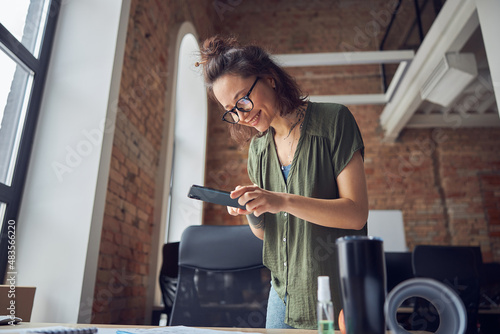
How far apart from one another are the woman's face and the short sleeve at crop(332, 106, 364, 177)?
0.76 ft

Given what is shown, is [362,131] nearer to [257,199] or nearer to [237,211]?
[237,211]

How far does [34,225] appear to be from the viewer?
6.04 feet

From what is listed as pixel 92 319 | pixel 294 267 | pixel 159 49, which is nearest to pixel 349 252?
pixel 294 267

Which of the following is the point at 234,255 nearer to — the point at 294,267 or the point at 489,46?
the point at 294,267

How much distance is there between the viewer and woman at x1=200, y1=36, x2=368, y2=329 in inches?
38.7

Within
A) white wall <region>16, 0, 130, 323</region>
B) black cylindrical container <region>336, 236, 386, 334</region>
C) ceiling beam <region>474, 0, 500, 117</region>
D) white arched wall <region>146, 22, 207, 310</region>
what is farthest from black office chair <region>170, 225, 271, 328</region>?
white arched wall <region>146, 22, 207, 310</region>

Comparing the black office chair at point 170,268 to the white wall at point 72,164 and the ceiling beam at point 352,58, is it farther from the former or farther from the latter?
the ceiling beam at point 352,58

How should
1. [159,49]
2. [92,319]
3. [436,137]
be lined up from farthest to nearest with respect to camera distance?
[436,137] < [159,49] < [92,319]

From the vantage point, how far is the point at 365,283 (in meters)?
0.56

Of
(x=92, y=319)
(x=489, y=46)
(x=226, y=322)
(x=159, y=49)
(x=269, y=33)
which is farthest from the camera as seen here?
(x=269, y=33)

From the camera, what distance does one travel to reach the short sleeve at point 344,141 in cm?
106

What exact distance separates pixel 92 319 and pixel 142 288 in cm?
72

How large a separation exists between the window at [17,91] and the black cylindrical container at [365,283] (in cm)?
173

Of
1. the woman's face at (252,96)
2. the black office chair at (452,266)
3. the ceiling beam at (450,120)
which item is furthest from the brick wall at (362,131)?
the black office chair at (452,266)
